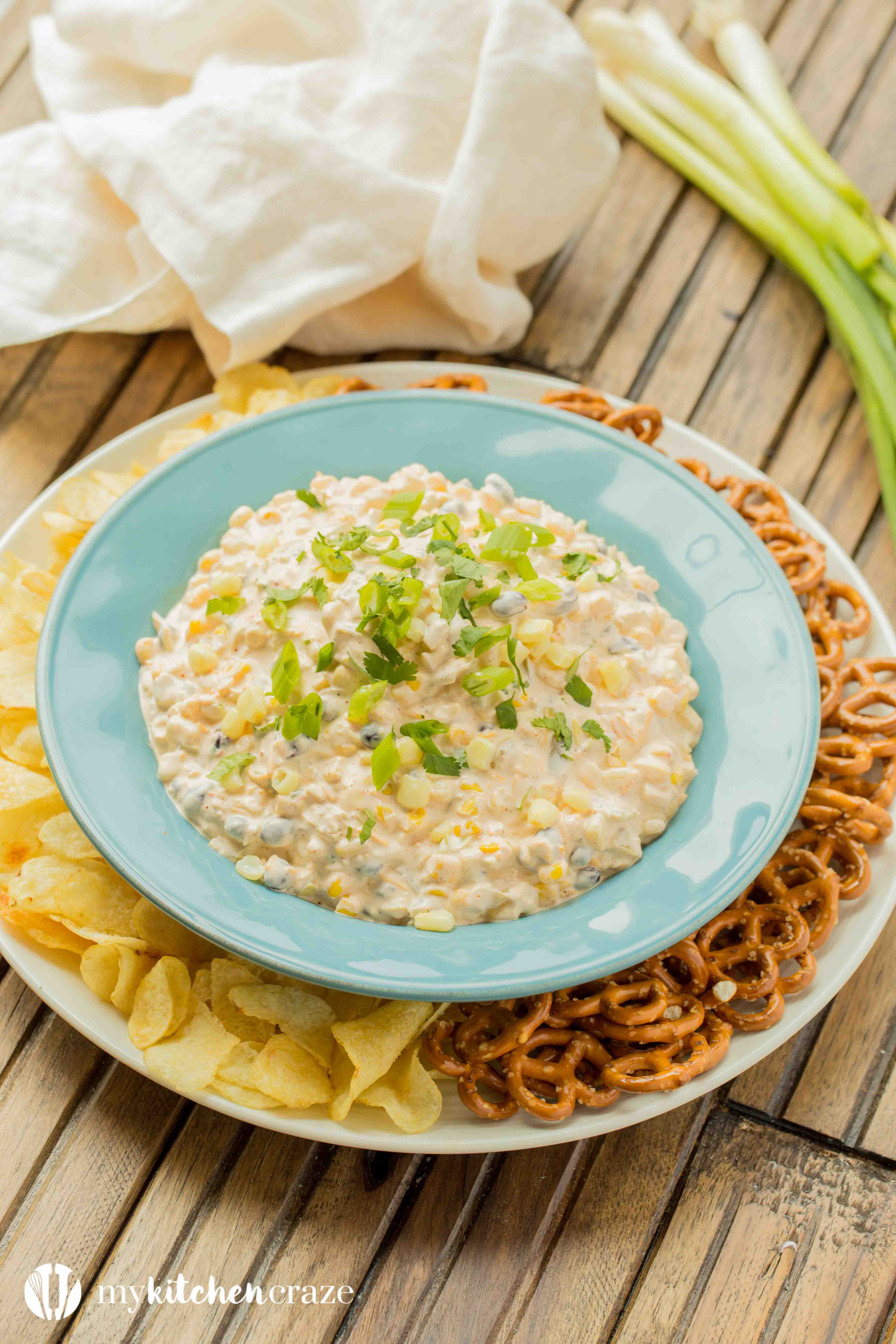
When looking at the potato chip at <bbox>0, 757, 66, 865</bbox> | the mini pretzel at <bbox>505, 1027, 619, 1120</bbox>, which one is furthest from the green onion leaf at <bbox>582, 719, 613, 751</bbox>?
the potato chip at <bbox>0, 757, 66, 865</bbox>

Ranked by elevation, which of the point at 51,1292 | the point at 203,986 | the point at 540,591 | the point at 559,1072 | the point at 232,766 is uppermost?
the point at 540,591

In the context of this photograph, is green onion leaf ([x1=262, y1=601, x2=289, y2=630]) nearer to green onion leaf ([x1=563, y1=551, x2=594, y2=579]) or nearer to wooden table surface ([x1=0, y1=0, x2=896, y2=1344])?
green onion leaf ([x1=563, y1=551, x2=594, y2=579])

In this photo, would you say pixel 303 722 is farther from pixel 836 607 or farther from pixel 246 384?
pixel 836 607

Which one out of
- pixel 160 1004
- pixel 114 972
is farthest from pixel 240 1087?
pixel 114 972

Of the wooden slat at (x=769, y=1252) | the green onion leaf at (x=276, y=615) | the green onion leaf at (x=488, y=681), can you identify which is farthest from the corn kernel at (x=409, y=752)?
the wooden slat at (x=769, y=1252)

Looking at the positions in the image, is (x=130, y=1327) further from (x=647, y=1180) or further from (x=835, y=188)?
(x=835, y=188)

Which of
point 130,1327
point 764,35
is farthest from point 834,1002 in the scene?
point 764,35
